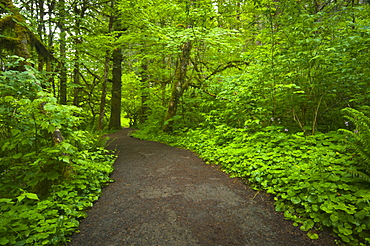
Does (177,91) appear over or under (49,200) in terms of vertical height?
over

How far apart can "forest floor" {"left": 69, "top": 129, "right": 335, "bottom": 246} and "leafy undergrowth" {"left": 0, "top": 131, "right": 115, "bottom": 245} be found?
0.72ft

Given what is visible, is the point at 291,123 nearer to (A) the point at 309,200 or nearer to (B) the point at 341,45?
(B) the point at 341,45

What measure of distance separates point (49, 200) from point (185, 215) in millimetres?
2138

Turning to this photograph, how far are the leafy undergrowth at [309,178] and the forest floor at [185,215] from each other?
20 cm

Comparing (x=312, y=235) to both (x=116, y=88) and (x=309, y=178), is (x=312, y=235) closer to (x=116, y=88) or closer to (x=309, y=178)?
(x=309, y=178)

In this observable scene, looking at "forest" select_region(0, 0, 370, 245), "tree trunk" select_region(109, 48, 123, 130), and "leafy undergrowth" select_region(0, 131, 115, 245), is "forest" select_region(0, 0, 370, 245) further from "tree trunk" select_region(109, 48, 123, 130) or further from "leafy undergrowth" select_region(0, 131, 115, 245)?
"tree trunk" select_region(109, 48, 123, 130)

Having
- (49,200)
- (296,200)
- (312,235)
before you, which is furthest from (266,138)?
(49,200)

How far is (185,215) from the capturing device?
2896mm

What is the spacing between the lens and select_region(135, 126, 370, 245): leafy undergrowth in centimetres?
232

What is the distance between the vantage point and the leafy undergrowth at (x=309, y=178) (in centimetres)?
232

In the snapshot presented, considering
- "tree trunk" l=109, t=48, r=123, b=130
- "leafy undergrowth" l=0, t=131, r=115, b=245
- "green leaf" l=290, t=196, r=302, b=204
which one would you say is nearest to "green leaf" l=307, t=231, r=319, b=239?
"green leaf" l=290, t=196, r=302, b=204

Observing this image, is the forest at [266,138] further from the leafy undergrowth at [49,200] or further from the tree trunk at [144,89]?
the tree trunk at [144,89]

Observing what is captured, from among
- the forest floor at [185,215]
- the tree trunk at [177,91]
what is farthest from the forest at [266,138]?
the tree trunk at [177,91]

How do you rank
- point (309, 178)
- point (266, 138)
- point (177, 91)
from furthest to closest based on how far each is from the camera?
1. point (177, 91)
2. point (266, 138)
3. point (309, 178)
